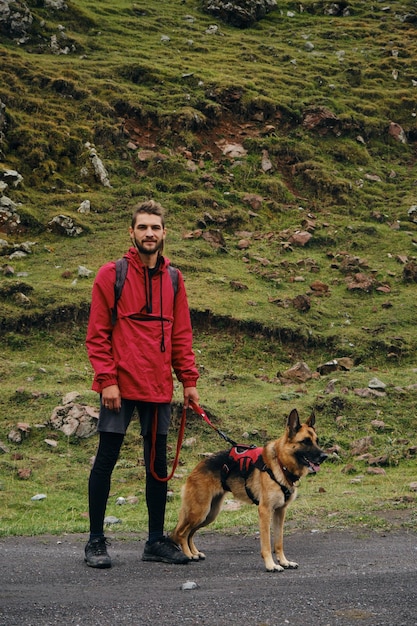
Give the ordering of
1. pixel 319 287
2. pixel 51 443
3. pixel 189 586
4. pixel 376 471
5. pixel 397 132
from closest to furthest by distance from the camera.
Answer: pixel 189 586 → pixel 376 471 → pixel 51 443 → pixel 319 287 → pixel 397 132

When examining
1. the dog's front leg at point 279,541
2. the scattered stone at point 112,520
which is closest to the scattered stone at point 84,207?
the scattered stone at point 112,520

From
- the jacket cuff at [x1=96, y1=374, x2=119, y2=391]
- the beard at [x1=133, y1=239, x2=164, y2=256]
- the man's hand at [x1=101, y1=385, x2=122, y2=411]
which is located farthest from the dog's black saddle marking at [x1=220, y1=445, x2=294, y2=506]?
the beard at [x1=133, y1=239, x2=164, y2=256]

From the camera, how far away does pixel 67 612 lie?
4.45 m

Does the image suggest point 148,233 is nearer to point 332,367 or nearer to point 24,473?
point 24,473

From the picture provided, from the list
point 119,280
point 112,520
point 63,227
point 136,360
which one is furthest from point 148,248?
point 63,227

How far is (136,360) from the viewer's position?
5.95 m

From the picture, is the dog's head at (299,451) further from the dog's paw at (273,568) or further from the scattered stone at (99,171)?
the scattered stone at (99,171)

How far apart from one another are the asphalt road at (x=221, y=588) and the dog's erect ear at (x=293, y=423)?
115cm

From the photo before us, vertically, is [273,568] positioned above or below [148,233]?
below

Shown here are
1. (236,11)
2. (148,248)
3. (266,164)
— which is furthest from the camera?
(236,11)

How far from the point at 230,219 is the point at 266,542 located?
693 inches

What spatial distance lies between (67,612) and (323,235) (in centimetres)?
1920

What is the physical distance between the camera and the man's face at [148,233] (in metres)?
6.11

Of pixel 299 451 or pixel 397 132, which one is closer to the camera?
pixel 299 451
